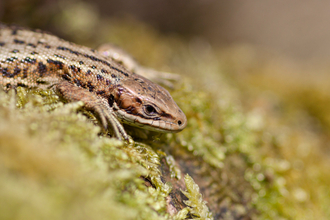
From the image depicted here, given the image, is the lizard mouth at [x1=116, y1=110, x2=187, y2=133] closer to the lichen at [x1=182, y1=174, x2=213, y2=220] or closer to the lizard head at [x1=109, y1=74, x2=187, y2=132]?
the lizard head at [x1=109, y1=74, x2=187, y2=132]

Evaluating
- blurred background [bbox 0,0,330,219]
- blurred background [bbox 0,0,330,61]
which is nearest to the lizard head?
blurred background [bbox 0,0,330,219]

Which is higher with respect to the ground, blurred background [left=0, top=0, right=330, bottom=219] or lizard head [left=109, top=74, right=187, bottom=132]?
blurred background [left=0, top=0, right=330, bottom=219]

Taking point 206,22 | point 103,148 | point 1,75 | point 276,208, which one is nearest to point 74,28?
point 1,75

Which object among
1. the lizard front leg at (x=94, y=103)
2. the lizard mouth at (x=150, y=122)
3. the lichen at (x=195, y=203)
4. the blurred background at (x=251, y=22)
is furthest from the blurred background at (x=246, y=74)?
the lizard front leg at (x=94, y=103)

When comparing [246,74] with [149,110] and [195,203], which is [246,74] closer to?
[149,110]

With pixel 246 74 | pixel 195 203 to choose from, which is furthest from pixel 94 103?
pixel 246 74

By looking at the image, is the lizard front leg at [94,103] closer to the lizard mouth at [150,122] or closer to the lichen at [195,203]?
the lizard mouth at [150,122]

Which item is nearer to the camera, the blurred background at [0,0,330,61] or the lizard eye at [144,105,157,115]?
the lizard eye at [144,105,157,115]
